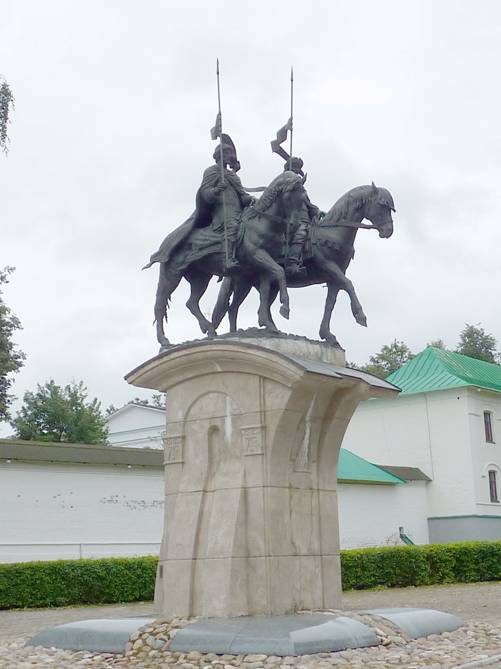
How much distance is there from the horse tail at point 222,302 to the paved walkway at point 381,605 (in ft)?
12.4

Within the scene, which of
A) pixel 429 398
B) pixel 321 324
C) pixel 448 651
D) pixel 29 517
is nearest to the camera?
pixel 448 651

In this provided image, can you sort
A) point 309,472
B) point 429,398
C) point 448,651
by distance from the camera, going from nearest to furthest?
1. point 448,651
2. point 309,472
3. point 429,398

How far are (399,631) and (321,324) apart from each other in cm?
389

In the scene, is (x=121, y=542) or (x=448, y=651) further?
(x=121, y=542)

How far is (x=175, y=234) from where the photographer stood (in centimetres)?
1172

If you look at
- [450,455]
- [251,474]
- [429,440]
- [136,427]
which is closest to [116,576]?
[251,474]

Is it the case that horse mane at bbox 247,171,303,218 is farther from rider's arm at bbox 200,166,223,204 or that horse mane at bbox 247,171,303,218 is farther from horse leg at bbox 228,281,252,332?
horse leg at bbox 228,281,252,332

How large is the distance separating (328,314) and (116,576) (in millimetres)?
10257

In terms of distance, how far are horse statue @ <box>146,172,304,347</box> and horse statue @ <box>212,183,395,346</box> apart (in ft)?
0.78

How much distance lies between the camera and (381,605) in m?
16.9

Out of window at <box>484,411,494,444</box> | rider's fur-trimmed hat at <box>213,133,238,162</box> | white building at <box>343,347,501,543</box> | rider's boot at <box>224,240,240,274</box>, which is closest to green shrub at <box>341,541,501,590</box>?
white building at <box>343,347,501,543</box>

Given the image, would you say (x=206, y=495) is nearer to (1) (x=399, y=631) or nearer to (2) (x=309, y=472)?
(2) (x=309, y=472)

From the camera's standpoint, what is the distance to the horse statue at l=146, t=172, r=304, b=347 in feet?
36.3

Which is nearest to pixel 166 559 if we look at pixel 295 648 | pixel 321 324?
pixel 295 648
